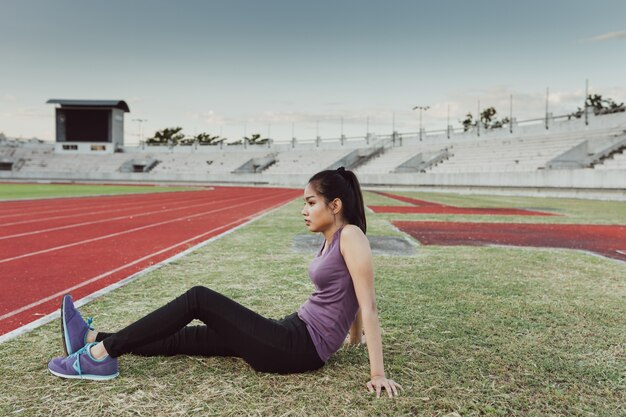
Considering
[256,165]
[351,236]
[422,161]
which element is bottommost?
[351,236]

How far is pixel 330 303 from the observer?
327 cm

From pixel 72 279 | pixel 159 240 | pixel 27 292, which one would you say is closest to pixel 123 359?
pixel 27 292

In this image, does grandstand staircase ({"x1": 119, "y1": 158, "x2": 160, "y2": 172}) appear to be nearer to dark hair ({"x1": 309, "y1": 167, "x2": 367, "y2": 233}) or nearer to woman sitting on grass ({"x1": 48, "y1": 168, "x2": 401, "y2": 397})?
woman sitting on grass ({"x1": 48, "y1": 168, "x2": 401, "y2": 397})

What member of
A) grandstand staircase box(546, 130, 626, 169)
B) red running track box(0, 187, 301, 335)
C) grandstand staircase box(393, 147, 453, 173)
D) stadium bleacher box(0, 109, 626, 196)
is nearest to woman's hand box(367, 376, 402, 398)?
red running track box(0, 187, 301, 335)

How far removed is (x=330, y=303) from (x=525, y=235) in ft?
32.4

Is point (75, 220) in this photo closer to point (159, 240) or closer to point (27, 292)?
point (159, 240)

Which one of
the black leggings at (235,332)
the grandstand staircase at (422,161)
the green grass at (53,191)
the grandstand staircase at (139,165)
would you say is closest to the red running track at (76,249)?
the black leggings at (235,332)

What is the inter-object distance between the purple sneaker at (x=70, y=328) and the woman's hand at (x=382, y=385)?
1.98 metres

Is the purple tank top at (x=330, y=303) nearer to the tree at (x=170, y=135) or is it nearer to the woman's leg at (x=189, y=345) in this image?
the woman's leg at (x=189, y=345)

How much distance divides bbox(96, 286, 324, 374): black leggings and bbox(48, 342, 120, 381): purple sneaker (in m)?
0.11

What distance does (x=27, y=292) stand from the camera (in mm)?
5738

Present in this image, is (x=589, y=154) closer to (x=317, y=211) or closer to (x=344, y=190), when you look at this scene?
(x=344, y=190)

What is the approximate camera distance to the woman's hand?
301 cm

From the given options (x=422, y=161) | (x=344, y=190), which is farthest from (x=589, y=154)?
(x=344, y=190)
